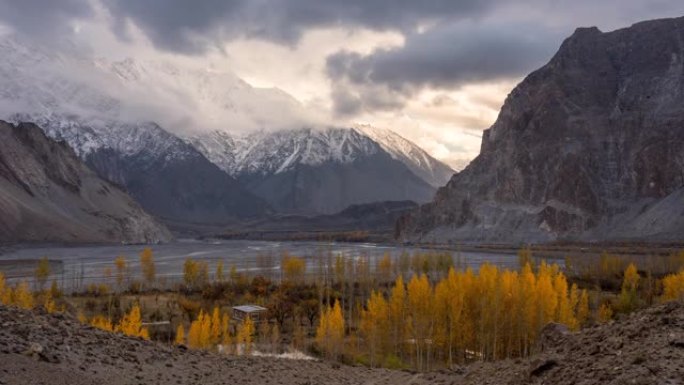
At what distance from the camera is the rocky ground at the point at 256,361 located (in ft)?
40.4

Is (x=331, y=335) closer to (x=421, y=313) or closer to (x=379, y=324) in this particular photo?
(x=379, y=324)

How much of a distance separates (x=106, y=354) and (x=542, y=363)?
443 inches

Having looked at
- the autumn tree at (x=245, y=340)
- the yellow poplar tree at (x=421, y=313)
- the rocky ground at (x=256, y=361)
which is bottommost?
the autumn tree at (x=245, y=340)

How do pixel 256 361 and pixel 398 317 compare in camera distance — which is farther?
pixel 398 317

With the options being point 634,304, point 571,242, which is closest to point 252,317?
point 634,304

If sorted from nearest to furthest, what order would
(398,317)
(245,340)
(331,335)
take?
(331,335) < (245,340) < (398,317)

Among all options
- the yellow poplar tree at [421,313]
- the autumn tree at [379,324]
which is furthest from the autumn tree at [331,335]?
the yellow poplar tree at [421,313]

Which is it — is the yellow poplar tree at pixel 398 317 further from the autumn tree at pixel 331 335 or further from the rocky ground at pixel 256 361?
the rocky ground at pixel 256 361

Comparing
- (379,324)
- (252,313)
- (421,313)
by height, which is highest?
(421,313)

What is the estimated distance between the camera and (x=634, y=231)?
18712 centimetres

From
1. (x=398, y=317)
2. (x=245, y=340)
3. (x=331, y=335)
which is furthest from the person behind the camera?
(x=398, y=317)

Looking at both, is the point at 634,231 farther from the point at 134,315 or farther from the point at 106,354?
the point at 106,354

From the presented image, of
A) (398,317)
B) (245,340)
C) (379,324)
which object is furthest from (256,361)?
(398,317)

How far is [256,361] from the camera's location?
2220 centimetres
